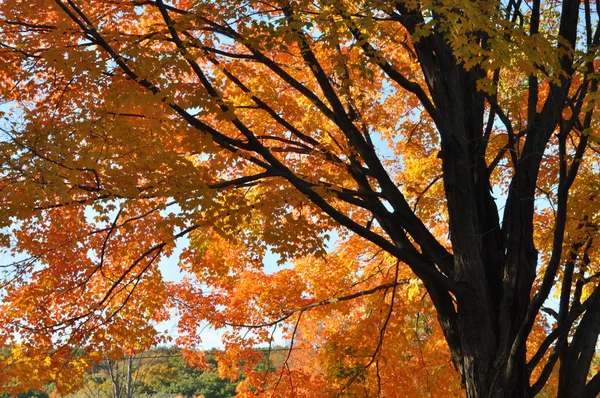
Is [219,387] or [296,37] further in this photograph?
[219,387]

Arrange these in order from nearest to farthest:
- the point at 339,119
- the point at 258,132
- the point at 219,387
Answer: the point at 339,119 → the point at 258,132 → the point at 219,387

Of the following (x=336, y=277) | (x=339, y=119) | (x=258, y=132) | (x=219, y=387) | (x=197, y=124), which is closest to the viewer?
(x=197, y=124)

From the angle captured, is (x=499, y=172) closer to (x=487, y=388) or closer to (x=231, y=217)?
(x=487, y=388)

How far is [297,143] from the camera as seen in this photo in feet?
22.4

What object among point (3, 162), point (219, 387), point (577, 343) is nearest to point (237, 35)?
point (3, 162)

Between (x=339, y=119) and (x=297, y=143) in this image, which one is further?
(x=297, y=143)

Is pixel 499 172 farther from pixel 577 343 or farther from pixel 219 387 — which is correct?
pixel 219 387

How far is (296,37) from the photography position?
4.94 metres

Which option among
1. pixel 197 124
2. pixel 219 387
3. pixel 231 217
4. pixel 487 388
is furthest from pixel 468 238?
pixel 219 387

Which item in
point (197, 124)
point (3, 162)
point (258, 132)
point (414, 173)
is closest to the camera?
point (197, 124)

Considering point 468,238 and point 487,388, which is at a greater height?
point 468,238

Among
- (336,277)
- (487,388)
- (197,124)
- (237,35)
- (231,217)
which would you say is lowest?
(487,388)

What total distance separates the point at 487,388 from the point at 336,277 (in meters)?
5.89

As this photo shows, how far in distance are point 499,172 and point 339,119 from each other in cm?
519
